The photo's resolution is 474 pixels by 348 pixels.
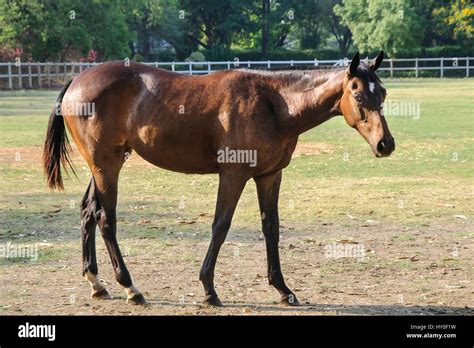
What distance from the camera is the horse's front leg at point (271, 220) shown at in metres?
8.44

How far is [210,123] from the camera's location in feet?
26.9

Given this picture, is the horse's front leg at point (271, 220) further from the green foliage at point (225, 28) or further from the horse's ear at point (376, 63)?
the green foliage at point (225, 28)

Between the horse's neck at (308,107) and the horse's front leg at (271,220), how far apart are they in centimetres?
52

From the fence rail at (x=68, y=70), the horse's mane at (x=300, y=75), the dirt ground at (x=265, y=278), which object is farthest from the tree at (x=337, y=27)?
the horse's mane at (x=300, y=75)

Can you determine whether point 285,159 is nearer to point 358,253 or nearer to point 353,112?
point 353,112

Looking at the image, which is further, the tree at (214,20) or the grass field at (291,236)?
the tree at (214,20)

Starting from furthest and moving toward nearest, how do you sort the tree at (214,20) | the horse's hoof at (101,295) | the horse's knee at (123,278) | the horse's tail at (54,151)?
the tree at (214,20) → the horse's tail at (54,151) → the horse's hoof at (101,295) → the horse's knee at (123,278)

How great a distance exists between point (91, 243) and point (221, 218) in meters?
1.48

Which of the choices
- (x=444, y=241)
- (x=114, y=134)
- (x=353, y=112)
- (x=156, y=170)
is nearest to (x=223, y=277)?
(x=114, y=134)

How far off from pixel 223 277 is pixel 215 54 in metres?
71.3

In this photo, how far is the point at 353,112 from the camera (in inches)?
305

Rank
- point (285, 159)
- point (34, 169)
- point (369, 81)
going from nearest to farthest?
point (369, 81) < point (285, 159) < point (34, 169)

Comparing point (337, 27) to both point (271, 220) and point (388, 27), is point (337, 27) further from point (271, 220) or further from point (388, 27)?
point (271, 220)

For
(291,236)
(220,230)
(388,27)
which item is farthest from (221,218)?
(388,27)
